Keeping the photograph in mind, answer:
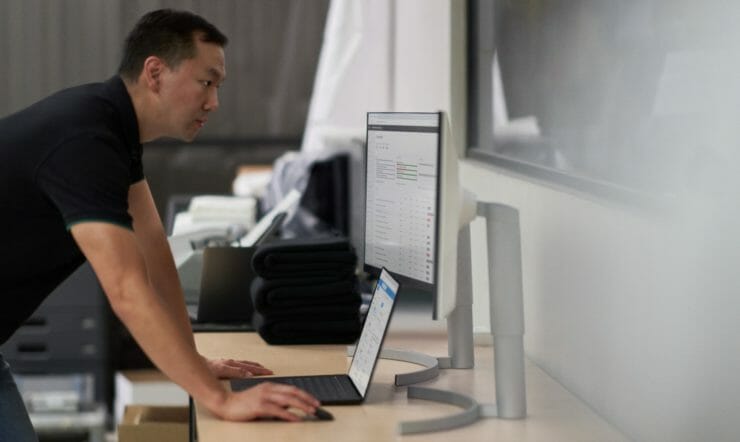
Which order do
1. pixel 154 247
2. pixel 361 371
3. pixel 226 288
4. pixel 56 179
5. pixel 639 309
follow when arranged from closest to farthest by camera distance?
pixel 639 309, pixel 56 179, pixel 361 371, pixel 154 247, pixel 226 288

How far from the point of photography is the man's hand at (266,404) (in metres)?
1.80

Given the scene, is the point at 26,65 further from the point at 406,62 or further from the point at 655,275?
the point at 655,275

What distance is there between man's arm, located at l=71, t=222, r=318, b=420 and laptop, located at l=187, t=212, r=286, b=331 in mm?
981

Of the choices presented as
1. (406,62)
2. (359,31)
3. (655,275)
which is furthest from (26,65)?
(655,275)

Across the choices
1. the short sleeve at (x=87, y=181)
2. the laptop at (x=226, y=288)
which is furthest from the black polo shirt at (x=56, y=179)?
the laptop at (x=226, y=288)

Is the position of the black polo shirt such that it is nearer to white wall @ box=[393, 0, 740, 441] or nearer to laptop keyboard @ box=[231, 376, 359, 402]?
laptop keyboard @ box=[231, 376, 359, 402]

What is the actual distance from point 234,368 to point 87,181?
1.63ft

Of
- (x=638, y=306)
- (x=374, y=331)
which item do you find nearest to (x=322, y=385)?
(x=374, y=331)

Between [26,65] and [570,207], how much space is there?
14.9 feet

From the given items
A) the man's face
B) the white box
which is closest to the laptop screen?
the man's face

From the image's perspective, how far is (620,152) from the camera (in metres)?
1.97

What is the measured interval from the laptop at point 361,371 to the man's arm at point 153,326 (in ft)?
0.45

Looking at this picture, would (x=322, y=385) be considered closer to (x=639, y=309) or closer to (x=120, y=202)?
(x=120, y=202)

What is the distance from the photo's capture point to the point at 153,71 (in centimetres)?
211
